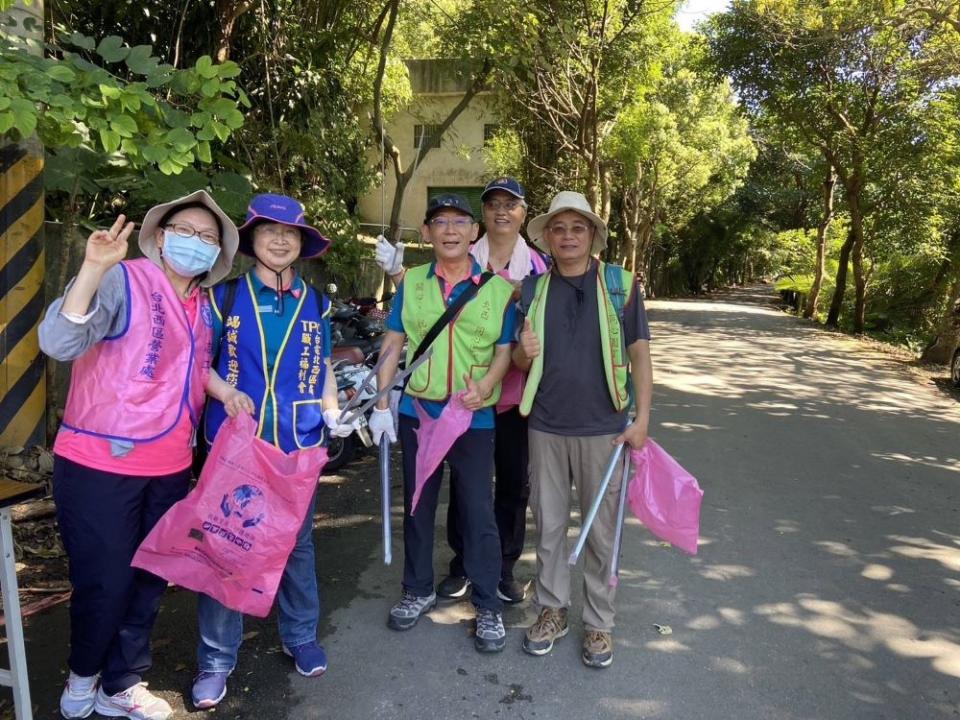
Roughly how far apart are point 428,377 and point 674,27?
1493cm

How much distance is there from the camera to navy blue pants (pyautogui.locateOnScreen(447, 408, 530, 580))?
11.6ft

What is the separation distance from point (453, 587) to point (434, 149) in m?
23.2

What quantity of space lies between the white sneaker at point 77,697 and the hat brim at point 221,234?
151 cm

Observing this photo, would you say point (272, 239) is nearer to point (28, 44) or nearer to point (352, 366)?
point (28, 44)

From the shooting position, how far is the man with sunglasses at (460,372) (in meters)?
3.10

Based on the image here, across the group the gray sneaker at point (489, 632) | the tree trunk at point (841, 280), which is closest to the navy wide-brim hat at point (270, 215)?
the gray sneaker at point (489, 632)

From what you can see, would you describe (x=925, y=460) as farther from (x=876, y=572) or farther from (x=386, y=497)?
(x=386, y=497)

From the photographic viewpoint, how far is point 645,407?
3104 mm

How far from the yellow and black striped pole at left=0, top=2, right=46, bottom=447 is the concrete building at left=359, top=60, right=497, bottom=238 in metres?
16.4

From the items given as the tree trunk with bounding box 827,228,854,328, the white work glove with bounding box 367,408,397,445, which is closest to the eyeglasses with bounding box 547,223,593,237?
the white work glove with bounding box 367,408,397,445

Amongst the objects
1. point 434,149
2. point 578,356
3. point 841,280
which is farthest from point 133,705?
point 434,149

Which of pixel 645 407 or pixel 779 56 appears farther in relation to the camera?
pixel 779 56

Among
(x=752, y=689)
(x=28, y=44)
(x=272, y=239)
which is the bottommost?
(x=752, y=689)

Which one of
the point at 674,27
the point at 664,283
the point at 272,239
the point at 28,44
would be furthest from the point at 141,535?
the point at 664,283
